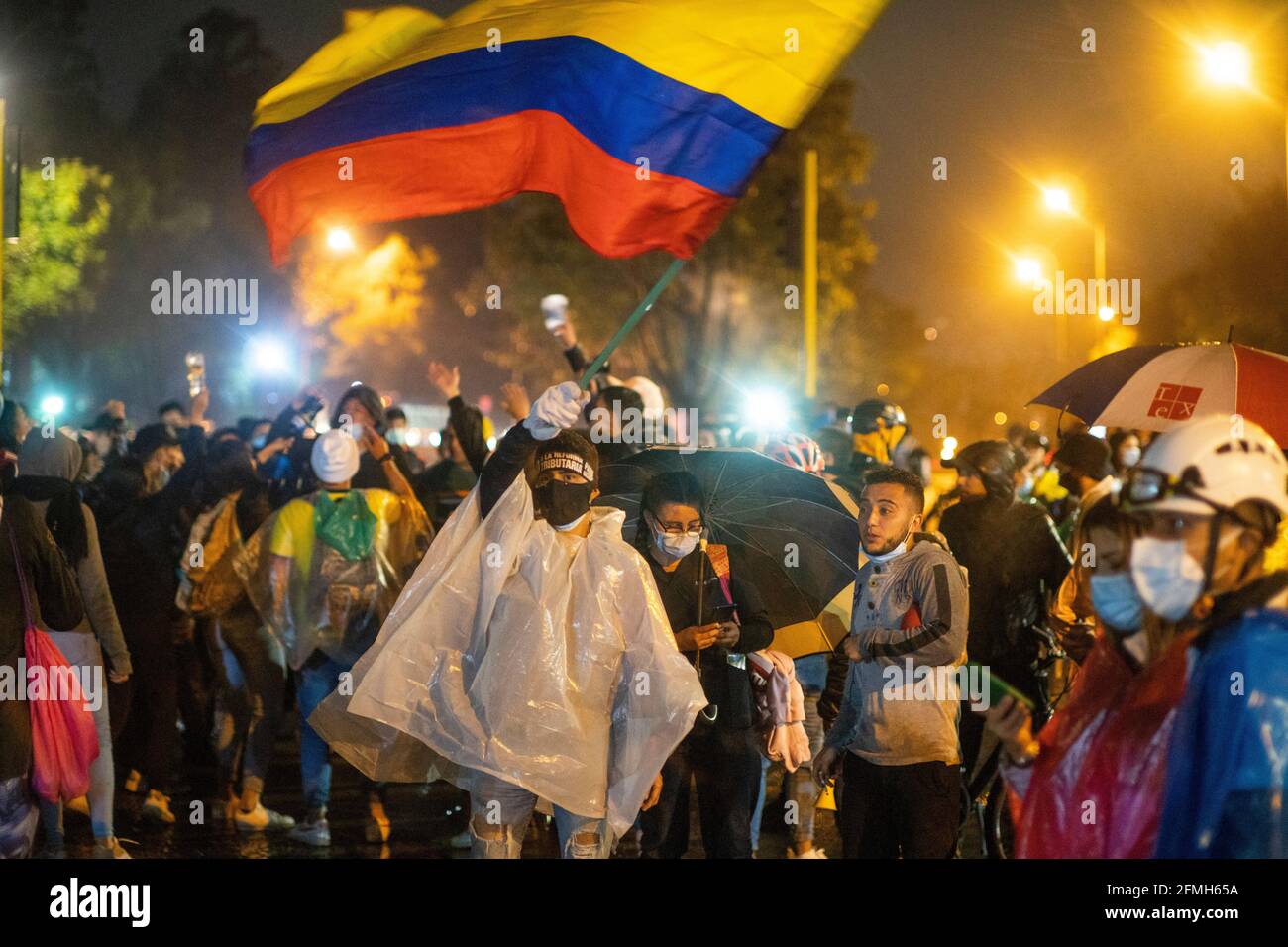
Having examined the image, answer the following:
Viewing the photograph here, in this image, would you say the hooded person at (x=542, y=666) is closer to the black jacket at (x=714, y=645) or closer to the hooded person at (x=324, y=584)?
the black jacket at (x=714, y=645)

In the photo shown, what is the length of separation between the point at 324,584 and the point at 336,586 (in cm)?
7

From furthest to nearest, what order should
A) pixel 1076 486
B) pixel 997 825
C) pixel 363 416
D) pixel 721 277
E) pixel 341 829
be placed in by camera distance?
pixel 721 277 → pixel 363 416 → pixel 1076 486 → pixel 341 829 → pixel 997 825

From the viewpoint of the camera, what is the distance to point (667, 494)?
20.7 ft

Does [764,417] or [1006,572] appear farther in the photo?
[764,417]

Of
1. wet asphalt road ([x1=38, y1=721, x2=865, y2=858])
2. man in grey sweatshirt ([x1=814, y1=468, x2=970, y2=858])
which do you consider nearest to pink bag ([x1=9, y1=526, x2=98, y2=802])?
wet asphalt road ([x1=38, y1=721, x2=865, y2=858])

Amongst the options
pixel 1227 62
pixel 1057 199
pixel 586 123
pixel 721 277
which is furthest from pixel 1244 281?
pixel 586 123

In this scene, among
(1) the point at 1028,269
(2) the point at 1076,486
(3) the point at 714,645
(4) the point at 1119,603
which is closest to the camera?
(4) the point at 1119,603

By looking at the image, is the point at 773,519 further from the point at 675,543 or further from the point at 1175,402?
the point at 1175,402

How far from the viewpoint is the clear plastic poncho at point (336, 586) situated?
8.42m

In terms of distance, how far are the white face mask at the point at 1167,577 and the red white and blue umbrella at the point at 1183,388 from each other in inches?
152

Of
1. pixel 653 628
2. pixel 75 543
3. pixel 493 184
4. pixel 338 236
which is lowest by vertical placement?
pixel 653 628

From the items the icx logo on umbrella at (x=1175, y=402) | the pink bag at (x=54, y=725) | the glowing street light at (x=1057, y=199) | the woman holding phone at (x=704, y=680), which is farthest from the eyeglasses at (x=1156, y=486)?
the glowing street light at (x=1057, y=199)

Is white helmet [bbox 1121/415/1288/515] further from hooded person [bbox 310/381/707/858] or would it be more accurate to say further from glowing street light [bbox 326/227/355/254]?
glowing street light [bbox 326/227/355/254]
